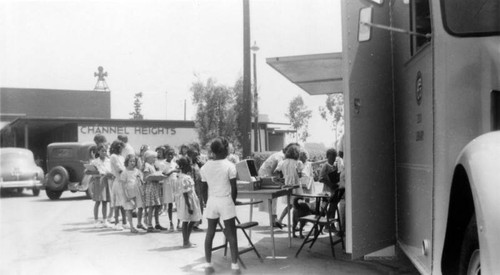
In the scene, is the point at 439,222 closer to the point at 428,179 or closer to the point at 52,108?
the point at 428,179

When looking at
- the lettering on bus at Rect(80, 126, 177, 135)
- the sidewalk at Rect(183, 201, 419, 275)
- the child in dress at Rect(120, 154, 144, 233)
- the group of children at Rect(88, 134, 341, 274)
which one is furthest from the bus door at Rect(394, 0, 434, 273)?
the lettering on bus at Rect(80, 126, 177, 135)

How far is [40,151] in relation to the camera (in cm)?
3984

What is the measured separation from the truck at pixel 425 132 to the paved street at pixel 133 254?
1505 millimetres

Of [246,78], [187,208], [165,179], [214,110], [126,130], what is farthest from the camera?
[214,110]

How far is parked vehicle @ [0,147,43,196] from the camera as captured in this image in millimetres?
17562

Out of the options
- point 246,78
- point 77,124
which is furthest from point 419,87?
point 77,124

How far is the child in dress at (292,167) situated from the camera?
8.55 metres

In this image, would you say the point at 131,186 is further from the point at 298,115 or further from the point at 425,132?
the point at 298,115

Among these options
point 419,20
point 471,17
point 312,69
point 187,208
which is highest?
point 312,69

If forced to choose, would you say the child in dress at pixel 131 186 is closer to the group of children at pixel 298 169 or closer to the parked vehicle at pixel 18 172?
the group of children at pixel 298 169

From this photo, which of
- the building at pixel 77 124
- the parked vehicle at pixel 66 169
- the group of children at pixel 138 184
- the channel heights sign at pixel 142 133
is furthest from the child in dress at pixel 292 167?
the channel heights sign at pixel 142 133

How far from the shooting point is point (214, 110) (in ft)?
113

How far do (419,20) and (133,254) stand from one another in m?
5.01

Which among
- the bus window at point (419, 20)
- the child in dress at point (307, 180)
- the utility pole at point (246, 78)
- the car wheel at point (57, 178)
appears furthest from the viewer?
the car wheel at point (57, 178)
